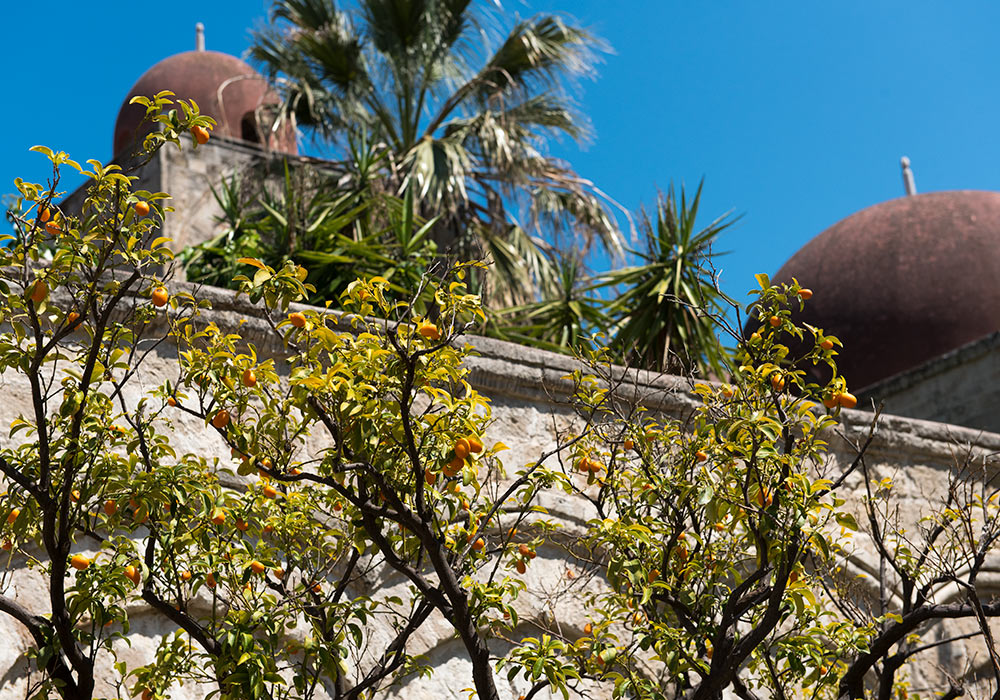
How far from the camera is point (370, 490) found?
3.03 m

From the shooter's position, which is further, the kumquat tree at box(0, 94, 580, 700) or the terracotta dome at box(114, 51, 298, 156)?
the terracotta dome at box(114, 51, 298, 156)

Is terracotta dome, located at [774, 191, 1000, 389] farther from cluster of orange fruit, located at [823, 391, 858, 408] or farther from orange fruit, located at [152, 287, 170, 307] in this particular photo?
orange fruit, located at [152, 287, 170, 307]

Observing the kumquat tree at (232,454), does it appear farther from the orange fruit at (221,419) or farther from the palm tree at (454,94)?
the palm tree at (454,94)

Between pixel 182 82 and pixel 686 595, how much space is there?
9.19 m

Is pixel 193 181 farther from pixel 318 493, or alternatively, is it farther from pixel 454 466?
pixel 454 466

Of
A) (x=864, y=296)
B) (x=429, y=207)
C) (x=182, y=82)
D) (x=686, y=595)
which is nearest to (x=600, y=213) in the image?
(x=429, y=207)

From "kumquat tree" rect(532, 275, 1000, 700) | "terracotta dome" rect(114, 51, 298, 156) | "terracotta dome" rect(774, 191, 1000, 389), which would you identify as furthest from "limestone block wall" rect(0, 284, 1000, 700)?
"terracotta dome" rect(114, 51, 298, 156)

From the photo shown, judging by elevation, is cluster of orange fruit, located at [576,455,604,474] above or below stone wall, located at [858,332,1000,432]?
below

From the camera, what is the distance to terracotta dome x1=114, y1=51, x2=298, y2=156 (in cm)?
1120

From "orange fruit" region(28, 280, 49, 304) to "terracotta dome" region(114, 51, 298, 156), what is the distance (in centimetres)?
853

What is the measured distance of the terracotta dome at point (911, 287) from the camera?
8.30 meters

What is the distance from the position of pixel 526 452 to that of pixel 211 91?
7739mm

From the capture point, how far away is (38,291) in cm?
264

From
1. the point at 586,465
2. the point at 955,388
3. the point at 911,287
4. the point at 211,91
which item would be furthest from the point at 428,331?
the point at 211,91
